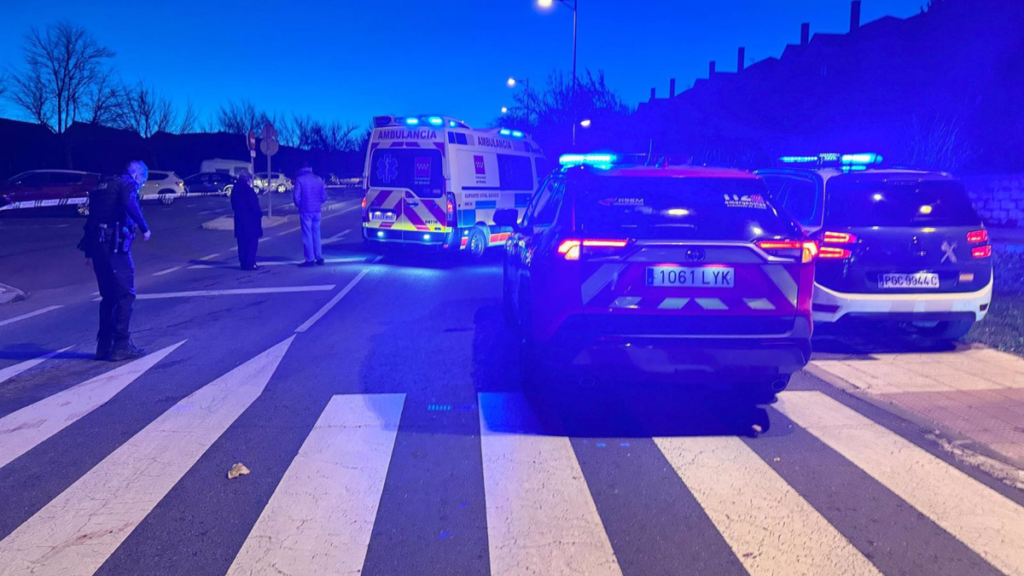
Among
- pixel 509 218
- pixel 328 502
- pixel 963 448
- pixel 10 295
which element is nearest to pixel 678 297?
pixel 963 448

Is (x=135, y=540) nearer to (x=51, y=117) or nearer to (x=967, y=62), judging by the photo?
(x=967, y=62)

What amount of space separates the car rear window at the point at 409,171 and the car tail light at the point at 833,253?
834 centimetres

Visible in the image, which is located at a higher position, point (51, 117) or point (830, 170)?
point (51, 117)

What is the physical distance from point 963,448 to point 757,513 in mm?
1918

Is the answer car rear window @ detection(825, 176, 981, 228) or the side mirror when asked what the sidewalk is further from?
the side mirror

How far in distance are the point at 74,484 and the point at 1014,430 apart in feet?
19.5

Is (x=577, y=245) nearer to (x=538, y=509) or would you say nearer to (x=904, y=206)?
(x=538, y=509)

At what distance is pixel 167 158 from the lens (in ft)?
226

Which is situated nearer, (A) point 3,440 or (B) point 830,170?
(A) point 3,440

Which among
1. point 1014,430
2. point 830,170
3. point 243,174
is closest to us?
point 1014,430

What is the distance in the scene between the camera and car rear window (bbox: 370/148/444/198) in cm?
1409

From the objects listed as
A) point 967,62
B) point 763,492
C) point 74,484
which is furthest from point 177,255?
point 967,62

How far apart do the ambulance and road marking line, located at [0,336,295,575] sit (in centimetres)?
844

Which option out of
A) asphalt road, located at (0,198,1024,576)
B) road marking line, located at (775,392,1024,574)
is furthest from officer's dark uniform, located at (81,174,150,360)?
road marking line, located at (775,392,1024,574)
